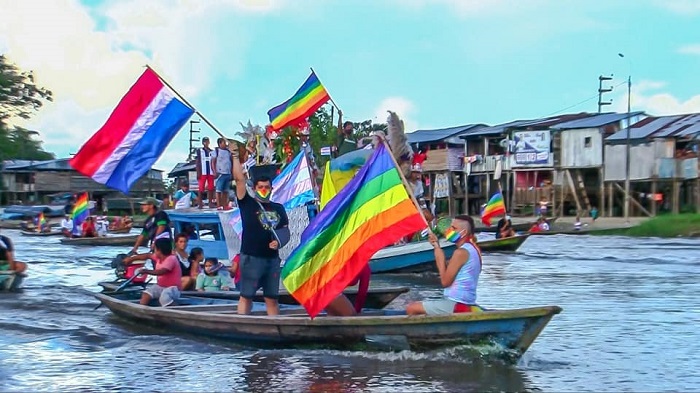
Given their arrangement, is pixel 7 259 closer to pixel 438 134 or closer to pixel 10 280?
pixel 10 280

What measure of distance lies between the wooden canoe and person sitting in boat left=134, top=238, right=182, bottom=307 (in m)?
15.0

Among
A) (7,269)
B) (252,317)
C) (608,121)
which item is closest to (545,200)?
(608,121)

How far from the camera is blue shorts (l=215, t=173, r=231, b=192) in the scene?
59.2 ft

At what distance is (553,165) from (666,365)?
43.0 m

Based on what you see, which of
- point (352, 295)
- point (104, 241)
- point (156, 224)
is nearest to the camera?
point (352, 295)

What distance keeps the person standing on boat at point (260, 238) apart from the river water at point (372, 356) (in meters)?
0.84

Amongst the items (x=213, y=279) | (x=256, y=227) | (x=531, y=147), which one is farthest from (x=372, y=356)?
(x=531, y=147)

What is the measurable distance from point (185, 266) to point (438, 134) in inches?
1884

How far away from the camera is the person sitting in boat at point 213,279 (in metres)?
13.4

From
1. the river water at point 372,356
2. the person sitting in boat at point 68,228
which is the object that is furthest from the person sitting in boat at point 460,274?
the person sitting in boat at point 68,228

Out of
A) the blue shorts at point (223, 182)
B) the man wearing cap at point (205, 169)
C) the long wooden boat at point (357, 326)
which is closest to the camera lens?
the long wooden boat at point (357, 326)

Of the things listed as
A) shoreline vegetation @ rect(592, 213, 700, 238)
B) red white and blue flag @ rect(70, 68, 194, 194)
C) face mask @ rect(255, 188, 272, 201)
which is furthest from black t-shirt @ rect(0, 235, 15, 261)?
shoreline vegetation @ rect(592, 213, 700, 238)

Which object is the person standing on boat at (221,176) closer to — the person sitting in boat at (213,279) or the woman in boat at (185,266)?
the person sitting in boat at (213,279)

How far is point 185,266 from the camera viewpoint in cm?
1344
